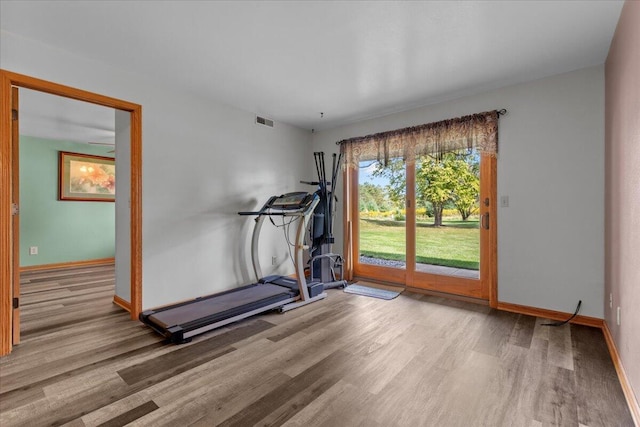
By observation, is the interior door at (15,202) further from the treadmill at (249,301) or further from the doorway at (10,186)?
the treadmill at (249,301)

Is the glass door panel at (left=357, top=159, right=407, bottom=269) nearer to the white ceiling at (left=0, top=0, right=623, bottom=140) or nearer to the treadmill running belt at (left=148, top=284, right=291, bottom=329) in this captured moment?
the white ceiling at (left=0, top=0, right=623, bottom=140)

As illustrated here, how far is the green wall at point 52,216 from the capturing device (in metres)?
5.00

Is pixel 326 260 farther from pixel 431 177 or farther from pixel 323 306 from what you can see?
pixel 431 177

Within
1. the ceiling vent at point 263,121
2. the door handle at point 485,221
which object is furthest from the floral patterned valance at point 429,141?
the ceiling vent at point 263,121

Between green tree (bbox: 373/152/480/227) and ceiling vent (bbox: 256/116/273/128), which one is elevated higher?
ceiling vent (bbox: 256/116/273/128)

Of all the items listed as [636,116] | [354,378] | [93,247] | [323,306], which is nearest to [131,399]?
[354,378]

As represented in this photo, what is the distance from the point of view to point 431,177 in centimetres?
375

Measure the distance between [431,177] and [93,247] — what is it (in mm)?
6207

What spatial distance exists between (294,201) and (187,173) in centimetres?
125

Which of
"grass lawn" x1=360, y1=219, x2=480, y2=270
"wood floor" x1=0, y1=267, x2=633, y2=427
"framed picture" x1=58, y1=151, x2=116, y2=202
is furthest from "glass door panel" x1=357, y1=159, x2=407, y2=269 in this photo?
"framed picture" x1=58, y1=151, x2=116, y2=202

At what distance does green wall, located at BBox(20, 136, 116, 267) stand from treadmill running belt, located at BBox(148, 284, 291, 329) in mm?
4034

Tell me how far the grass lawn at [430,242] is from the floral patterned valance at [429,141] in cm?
88

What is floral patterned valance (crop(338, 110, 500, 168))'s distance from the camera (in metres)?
3.21

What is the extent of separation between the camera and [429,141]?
362cm
